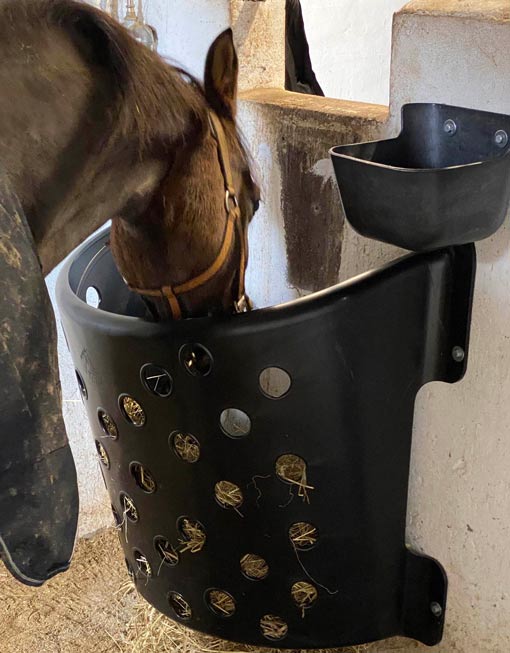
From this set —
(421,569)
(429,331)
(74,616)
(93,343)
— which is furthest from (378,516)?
(74,616)

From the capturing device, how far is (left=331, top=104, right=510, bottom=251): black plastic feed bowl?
690 mm

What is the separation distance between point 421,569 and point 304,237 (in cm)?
47

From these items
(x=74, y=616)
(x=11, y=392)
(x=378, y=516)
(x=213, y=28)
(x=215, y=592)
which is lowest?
(x=74, y=616)

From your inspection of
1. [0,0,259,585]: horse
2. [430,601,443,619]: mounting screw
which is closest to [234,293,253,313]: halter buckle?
[0,0,259,585]: horse

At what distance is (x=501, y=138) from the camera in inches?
28.6

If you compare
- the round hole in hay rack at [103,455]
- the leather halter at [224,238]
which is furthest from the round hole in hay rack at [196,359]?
the round hole in hay rack at [103,455]

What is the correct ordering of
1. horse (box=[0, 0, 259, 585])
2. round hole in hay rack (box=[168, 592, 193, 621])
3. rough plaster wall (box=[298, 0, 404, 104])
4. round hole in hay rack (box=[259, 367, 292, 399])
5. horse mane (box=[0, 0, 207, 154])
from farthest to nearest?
rough plaster wall (box=[298, 0, 404, 104])
round hole in hay rack (box=[259, 367, 292, 399])
round hole in hay rack (box=[168, 592, 193, 621])
horse mane (box=[0, 0, 207, 154])
horse (box=[0, 0, 259, 585])

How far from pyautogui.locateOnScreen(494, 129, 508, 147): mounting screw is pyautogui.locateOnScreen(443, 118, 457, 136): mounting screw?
0.16 ft

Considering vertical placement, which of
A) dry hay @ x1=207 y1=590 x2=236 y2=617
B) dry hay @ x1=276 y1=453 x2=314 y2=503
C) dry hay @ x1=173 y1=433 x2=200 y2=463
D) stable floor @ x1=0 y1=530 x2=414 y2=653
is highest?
dry hay @ x1=173 y1=433 x2=200 y2=463

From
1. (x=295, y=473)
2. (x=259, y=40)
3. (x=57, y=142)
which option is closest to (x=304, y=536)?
(x=295, y=473)

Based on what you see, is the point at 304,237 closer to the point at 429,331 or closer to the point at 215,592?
the point at 429,331

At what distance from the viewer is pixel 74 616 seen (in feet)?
4.45

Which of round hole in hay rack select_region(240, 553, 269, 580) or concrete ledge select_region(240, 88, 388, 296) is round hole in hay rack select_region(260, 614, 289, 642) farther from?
concrete ledge select_region(240, 88, 388, 296)

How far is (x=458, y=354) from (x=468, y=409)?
0.23 ft
